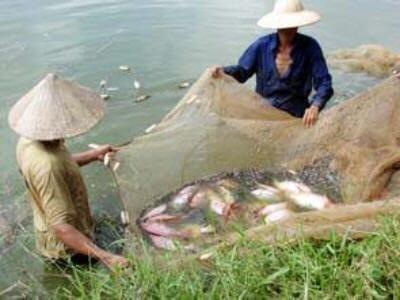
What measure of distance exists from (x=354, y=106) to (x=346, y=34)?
6.44 meters

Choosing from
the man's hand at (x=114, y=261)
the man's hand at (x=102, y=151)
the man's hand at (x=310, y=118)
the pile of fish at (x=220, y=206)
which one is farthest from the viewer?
the man's hand at (x=310, y=118)

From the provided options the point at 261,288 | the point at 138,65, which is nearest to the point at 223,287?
the point at 261,288

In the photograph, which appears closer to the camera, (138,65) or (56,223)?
(56,223)

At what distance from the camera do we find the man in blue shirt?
5.81 meters

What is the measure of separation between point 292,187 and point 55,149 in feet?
6.54

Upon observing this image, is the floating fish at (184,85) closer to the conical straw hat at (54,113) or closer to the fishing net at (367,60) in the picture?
the fishing net at (367,60)

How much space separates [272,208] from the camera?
16.0 feet

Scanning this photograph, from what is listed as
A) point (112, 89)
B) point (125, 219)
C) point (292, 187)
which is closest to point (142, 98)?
point (112, 89)

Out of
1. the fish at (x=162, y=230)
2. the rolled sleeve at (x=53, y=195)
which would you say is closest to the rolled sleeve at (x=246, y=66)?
the fish at (x=162, y=230)

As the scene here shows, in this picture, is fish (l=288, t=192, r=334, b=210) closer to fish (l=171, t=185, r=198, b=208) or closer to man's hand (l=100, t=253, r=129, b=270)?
fish (l=171, t=185, r=198, b=208)

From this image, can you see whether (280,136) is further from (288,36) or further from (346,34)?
(346,34)

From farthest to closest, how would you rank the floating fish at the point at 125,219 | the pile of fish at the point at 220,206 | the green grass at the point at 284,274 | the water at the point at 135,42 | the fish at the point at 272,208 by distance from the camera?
the water at the point at 135,42 → the floating fish at the point at 125,219 → the fish at the point at 272,208 → the pile of fish at the point at 220,206 → the green grass at the point at 284,274

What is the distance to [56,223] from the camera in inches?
175

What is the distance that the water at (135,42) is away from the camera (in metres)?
8.50
